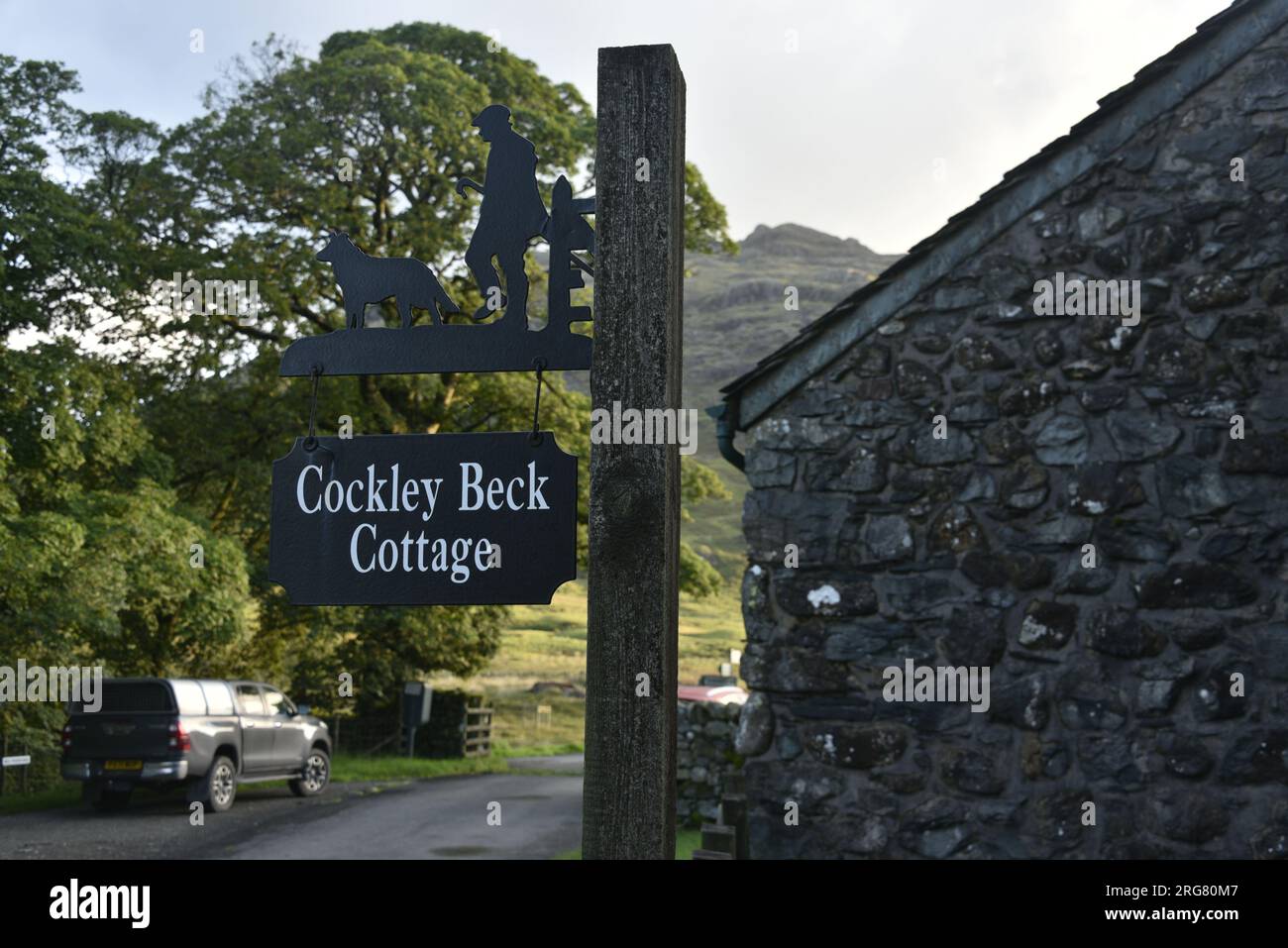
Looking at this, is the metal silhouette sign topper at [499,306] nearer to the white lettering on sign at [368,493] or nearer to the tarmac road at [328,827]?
the white lettering on sign at [368,493]

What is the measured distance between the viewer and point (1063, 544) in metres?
6.54

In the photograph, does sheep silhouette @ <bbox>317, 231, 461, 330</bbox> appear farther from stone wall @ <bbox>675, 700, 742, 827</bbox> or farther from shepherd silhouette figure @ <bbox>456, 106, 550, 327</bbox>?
stone wall @ <bbox>675, 700, 742, 827</bbox>

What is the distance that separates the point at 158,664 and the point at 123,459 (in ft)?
15.5

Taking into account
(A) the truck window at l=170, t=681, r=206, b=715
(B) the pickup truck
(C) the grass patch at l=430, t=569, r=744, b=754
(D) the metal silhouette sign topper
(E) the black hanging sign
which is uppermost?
(D) the metal silhouette sign topper

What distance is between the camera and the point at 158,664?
776 inches

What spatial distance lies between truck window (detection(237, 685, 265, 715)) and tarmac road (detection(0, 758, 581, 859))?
131cm

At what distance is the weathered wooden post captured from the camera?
7.98 ft

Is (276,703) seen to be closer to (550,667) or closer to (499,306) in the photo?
(499,306)

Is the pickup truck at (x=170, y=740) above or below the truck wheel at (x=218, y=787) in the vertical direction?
above

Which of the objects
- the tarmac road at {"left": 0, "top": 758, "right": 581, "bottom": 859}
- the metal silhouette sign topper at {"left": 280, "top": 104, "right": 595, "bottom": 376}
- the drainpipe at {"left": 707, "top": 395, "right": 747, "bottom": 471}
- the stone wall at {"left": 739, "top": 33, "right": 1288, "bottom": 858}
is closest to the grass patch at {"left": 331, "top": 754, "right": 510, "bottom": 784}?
the tarmac road at {"left": 0, "top": 758, "right": 581, "bottom": 859}

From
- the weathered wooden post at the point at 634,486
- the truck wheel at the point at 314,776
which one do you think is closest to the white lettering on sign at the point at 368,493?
the weathered wooden post at the point at 634,486

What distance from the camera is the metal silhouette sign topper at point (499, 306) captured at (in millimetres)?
2680

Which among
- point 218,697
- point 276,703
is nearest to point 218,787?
point 218,697

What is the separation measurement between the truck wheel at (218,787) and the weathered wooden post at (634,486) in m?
15.0
